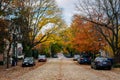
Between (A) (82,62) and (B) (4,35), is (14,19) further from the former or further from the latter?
(A) (82,62)

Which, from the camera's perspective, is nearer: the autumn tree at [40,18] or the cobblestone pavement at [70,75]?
the cobblestone pavement at [70,75]

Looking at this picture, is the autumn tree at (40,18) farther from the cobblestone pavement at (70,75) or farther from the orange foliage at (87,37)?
the cobblestone pavement at (70,75)

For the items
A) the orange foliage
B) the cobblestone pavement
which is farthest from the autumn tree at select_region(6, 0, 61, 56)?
the cobblestone pavement

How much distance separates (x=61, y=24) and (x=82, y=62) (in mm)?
12539

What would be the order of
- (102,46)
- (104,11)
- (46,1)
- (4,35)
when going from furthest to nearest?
(46,1)
(102,46)
(104,11)
(4,35)

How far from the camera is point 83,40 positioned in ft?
217

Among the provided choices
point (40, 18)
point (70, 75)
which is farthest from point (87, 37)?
point (70, 75)

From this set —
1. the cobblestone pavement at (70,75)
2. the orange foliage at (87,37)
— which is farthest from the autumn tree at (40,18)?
the cobblestone pavement at (70,75)

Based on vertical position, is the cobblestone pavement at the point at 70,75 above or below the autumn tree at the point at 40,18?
below

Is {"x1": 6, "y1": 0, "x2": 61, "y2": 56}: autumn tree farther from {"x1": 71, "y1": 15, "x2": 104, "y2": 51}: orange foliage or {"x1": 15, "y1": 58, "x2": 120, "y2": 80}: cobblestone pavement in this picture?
{"x1": 15, "y1": 58, "x2": 120, "y2": 80}: cobblestone pavement

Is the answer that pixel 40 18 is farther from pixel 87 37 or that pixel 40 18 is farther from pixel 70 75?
pixel 70 75

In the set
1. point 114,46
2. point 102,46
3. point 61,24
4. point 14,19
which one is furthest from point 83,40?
point 14,19

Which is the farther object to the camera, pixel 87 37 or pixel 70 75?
pixel 87 37

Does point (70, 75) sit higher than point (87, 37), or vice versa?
point (87, 37)
